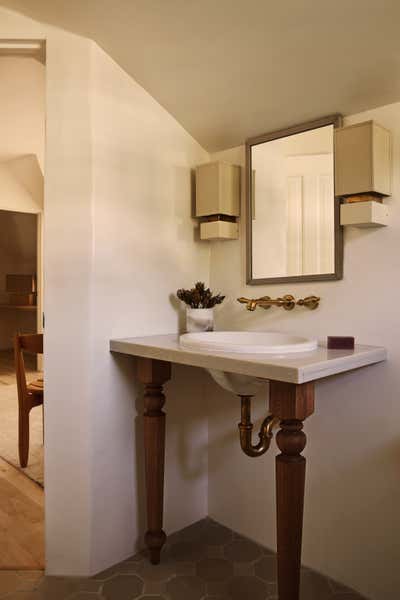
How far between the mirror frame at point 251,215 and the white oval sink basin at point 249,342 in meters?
0.23

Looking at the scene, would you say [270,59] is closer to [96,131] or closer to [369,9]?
[369,9]

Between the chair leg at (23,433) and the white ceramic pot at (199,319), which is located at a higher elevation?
the white ceramic pot at (199,319)

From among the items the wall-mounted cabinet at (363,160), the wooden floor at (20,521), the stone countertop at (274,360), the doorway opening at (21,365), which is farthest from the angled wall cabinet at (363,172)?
the wooden floor at (20,521)

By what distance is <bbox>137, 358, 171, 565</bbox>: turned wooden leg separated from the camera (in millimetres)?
1713

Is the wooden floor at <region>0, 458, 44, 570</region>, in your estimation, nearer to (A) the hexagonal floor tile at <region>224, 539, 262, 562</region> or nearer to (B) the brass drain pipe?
(A) the hexagonal floor tile at <region>224, 539, 262, 562</region>

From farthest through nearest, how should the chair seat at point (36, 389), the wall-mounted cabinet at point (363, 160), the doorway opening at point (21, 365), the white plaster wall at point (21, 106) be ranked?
the chair seat at point (36, 389) < the white plaster wall at point (21, 106) < the doorway opening at point (21, 365) < the wall-mounted cabinet at point (363, 160)

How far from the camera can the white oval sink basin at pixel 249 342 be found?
132 cm

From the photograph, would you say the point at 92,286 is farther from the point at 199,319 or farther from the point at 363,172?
the point at 363,172

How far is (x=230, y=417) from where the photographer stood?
2057mm

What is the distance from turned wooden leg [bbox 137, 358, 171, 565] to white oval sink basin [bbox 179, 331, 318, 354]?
0.65 feet

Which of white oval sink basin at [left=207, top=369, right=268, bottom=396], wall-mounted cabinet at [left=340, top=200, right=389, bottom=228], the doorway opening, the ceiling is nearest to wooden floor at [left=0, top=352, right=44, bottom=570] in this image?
the doorway opening

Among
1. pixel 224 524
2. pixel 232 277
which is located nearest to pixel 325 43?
pixel 232 277

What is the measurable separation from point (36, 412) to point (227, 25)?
3228 millimetres

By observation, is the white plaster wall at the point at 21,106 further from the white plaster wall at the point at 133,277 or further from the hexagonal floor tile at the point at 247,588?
the hexagonal floor tile at the point at 247,588
